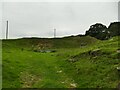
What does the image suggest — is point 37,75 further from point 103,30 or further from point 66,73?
point 103,30

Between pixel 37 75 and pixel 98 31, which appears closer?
pixel 37 75

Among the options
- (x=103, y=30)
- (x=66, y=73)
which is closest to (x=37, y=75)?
(x=66, y=73)

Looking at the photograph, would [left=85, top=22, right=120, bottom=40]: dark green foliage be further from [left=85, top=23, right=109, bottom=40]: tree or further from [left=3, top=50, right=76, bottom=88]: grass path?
[left=3, top=50, right=76, bottom=88]: grass path

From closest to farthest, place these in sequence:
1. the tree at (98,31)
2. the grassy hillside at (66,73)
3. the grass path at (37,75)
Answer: the grassy hillside at (66,73) → the grass path at (37,75) → the tree at (98,31)

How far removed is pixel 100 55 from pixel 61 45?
4500 centimetres

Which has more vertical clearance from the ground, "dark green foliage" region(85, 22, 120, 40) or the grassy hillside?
"dark green foliage" region(85, 22, 120, 40)

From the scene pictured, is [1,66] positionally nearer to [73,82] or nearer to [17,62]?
[17,62]

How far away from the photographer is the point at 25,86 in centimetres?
2833

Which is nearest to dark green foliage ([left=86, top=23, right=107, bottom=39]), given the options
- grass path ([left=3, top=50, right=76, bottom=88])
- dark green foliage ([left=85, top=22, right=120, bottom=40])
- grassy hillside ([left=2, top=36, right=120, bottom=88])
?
dark green foliage ([left=85, top=22, right=120, bottom=40])

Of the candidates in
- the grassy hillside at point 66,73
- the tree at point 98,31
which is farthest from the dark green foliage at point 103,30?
the grassy hillside at point 66,73

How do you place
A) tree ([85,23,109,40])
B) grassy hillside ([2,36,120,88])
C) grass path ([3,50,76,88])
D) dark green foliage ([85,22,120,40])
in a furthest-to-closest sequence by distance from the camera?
tree ([85,23,109,40]) < dark green foliage ([85,22,120,40]) < grass path ([3,50,76,88]) < grassy hillside ([2,36,120,88])

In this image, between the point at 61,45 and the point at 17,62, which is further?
the point at 61,45

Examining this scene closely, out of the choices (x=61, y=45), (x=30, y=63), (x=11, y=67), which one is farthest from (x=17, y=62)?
(x=61, y=45)

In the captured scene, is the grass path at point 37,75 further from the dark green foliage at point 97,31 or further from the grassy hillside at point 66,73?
the dark green foliage at point 97,31
